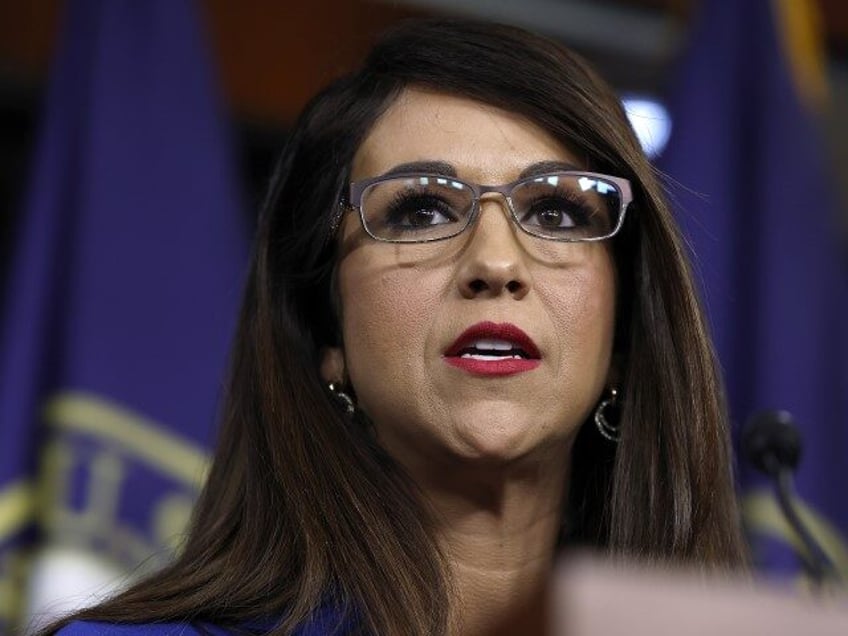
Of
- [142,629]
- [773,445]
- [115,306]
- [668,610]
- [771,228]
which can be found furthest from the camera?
[771,228]

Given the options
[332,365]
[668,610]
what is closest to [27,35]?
[332,365]

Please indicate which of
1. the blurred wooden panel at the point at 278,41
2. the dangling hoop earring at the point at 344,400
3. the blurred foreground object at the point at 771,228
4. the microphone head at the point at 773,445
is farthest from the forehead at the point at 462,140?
the blurred wooden panel at the point at 278,41

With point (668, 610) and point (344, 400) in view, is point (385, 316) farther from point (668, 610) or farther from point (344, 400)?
point (668, 610)

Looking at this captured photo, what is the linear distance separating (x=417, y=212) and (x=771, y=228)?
5.74 feet

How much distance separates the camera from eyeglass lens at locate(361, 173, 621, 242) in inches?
75.2

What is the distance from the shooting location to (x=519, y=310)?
185 cm

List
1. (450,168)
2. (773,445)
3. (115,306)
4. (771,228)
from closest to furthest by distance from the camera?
(450,168) < (773,445) < (115,306) < (771,228)

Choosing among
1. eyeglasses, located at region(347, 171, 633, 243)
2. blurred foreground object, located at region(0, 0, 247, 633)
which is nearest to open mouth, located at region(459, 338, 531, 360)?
eyeglasses, located at region(347, 171, 633, 243)

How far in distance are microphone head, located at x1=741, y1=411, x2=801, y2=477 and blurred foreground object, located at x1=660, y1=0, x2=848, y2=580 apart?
50.3 inches

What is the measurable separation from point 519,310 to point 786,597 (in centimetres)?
107

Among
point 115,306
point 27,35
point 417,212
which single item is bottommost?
point 115,306

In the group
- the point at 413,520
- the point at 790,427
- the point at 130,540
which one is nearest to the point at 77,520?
the point at 130,540

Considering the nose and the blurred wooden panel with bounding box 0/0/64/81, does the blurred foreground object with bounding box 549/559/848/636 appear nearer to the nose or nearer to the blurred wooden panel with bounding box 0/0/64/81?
the nose

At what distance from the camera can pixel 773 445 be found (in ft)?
6.73
